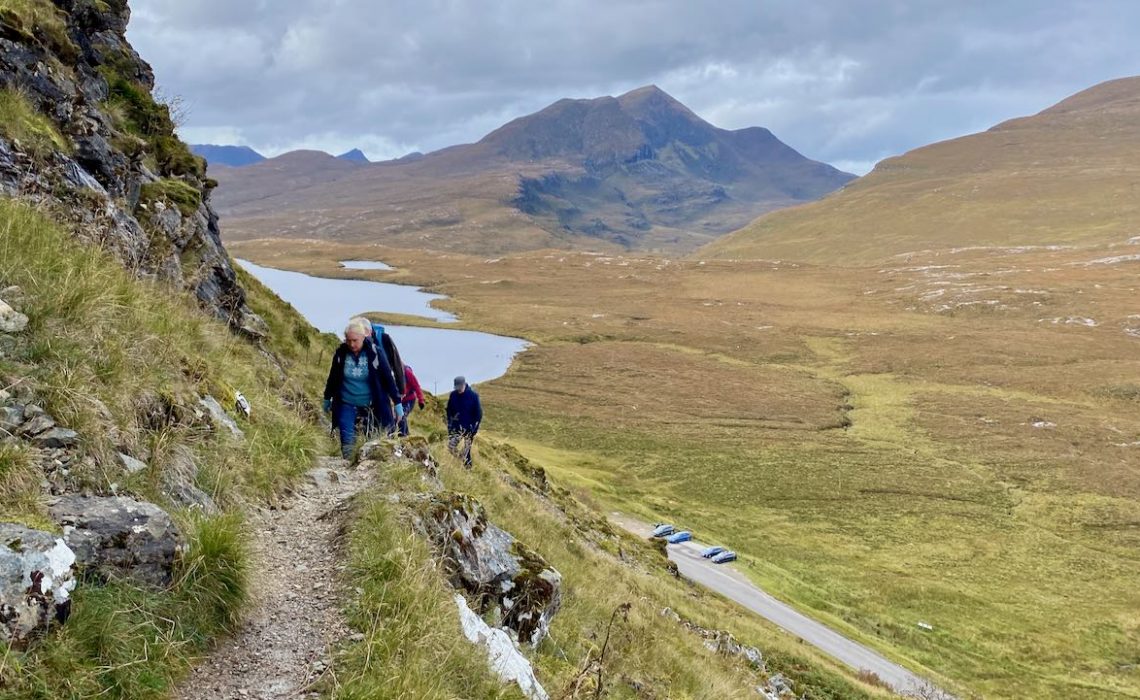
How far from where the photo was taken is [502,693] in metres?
4.87

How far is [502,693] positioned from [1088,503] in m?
58.3

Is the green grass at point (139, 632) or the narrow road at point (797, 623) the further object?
the narrow road at point (797, 623)

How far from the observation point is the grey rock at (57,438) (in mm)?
4617

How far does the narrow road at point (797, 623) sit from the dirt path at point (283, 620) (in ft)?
72.9

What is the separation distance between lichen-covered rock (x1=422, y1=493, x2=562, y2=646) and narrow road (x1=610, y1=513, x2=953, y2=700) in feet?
63.7

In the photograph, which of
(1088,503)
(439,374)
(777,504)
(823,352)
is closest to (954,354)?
(823,352)

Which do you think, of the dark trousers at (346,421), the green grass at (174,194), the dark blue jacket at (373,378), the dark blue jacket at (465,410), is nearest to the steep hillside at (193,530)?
the dark trousers at (346,421)

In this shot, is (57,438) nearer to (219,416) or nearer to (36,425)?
(36,425)

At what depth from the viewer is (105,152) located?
13102mm

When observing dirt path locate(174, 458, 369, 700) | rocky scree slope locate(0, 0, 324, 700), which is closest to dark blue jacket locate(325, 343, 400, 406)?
rocky scree slope locate(0, 0, 324, 700)

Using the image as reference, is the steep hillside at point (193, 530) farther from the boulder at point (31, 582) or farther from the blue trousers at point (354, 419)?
the blue trousers at point (354, 419)

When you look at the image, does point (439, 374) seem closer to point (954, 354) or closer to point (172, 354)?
point (954, 354)

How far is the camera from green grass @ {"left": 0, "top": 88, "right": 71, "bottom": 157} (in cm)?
961

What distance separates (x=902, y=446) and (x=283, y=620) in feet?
214
